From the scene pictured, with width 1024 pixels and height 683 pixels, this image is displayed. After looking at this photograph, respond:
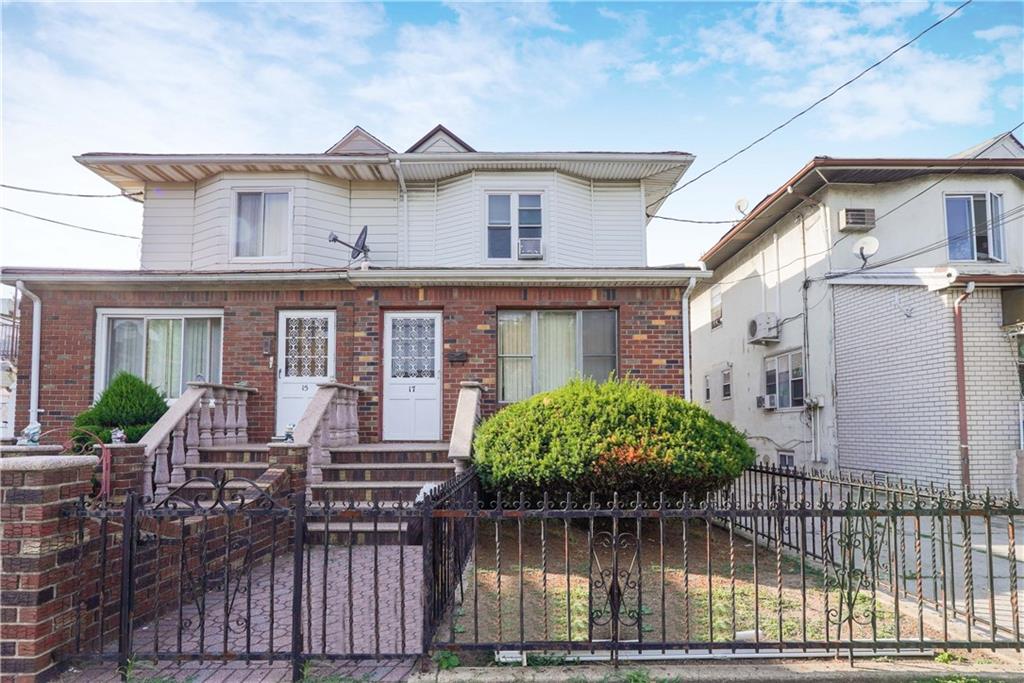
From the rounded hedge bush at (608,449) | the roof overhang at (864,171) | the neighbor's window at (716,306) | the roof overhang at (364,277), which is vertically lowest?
the rounded hedge bush at (608,449)

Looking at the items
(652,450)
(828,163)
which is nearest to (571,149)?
(828,163)

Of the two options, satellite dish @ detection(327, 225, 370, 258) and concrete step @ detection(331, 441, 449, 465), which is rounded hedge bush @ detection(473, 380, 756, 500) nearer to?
concrete step @ detection(331, 441, 449, 465)

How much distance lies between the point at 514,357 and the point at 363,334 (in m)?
2.49

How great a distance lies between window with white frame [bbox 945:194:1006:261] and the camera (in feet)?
40.5

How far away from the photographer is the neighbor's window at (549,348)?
1017cm

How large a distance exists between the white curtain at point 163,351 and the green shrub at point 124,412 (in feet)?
4.51

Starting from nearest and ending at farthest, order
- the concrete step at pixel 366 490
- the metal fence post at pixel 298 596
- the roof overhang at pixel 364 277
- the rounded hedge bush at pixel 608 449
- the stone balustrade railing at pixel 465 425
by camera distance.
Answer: the metal fence post at pixel 298 596, the rounded hedge bush at pixel 608 449, the stone balustrade railing at pixel 465 425, the concrete step at pixel 366 490, the roof overhang at pixel 364 277

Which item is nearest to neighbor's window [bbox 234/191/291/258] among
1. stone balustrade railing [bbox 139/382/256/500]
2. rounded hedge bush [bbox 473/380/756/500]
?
stone balustrade railing [bbox 139/382/256/500]

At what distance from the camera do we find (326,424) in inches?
325

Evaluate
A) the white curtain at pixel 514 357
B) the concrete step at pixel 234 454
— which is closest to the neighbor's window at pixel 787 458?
the white curtain at pixel 514 357

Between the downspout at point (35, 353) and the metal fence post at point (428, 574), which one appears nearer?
the metal fence post at point (428, 574)

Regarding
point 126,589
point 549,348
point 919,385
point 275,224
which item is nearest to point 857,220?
point 919,385

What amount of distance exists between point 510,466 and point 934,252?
35.9 feet

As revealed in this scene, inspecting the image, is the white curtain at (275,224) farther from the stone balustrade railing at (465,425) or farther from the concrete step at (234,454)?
the stone balustrade railing at (465,425)
